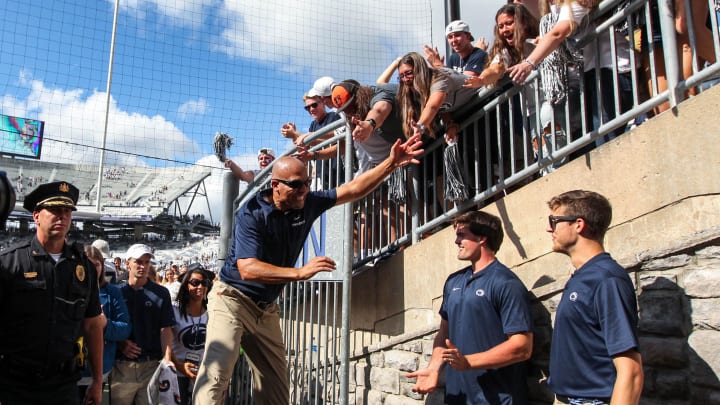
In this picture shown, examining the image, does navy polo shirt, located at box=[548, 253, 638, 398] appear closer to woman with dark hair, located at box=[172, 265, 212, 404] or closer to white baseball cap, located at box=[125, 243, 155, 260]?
woman with dark hair, located at box=[172, 265, 212, 404]

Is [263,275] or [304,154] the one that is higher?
[304,154]

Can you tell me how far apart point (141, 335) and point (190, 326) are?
19.2 inches

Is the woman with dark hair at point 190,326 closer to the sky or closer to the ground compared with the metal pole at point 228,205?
closer to the ground

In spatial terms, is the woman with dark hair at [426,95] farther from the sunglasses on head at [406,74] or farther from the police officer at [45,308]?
the police officer at [45,308]

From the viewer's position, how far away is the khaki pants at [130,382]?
532cm

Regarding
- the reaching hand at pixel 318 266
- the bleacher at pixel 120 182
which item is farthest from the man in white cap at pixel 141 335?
the bleacher at pixel 120 182

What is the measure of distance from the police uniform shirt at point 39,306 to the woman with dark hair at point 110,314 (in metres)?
1.52

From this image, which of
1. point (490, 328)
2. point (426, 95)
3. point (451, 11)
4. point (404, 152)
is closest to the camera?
point (490, 328)

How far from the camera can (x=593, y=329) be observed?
2473mm

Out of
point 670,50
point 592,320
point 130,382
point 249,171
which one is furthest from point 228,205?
point 592,320

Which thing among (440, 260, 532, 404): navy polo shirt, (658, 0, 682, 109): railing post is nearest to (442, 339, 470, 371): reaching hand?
(440, 260, 532, 404): navy polo shirt

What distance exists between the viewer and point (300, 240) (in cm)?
425

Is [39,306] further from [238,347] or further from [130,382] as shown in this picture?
[130,382]

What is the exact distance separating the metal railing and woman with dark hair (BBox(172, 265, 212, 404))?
2.76ft
